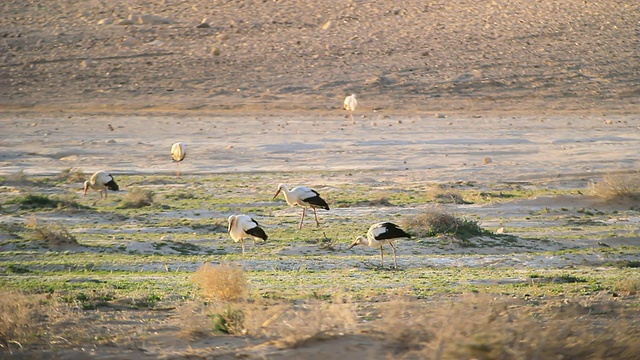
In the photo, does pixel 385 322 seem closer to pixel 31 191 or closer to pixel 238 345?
pixel 238 345

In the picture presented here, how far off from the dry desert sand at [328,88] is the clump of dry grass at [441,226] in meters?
3.15

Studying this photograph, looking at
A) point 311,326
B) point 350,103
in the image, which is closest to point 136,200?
point 311,326

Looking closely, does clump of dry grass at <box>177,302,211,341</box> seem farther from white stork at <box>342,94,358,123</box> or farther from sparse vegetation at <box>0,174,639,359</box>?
white stork at <box>342,94,358,123</box>

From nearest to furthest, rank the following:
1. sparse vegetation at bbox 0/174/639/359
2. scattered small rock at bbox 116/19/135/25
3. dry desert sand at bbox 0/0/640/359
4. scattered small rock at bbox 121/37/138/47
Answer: sparse vegetation at bbox 0/174/639/359 → dry desert sand at bbox 0/0/640/359 → scattered small rock at bbox 121/37/138/47 → scattered small rock at bbox 116/19/135/25

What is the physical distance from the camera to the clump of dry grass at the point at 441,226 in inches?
598

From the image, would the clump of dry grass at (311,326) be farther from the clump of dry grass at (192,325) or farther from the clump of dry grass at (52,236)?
the clump of dry grass at (52,236)

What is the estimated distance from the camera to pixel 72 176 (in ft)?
73.1

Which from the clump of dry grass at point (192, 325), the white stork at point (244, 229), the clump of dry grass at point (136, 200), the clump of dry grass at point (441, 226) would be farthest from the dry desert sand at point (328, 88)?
the clump of dry grass at point (192, 325)

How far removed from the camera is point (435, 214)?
1562cm

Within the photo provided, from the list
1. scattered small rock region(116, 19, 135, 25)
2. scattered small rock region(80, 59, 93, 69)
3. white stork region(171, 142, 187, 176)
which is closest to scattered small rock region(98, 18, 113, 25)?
scattered small rock region(116, 19, 135, 25)

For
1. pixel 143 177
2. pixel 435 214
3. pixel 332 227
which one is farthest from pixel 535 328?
pixel 143 177

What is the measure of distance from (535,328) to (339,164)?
1805 cm

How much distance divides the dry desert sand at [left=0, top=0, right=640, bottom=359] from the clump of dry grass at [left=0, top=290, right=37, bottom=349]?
12.1 metres

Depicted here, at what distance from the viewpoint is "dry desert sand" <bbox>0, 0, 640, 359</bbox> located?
2556cm
